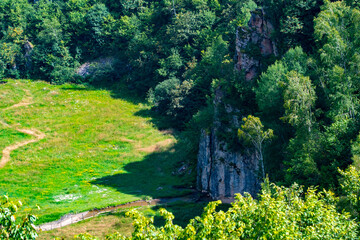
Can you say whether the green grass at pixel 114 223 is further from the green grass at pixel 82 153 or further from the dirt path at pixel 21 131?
the dirt path at pixel 21 131

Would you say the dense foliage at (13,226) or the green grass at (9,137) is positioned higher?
the dense foliage at (13,226)

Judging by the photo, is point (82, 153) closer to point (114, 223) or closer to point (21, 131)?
point (21, 131)

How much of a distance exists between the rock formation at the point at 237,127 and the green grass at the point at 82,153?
31.5ft

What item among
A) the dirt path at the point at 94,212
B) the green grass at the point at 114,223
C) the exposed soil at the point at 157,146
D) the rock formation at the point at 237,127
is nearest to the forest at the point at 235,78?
the rock formation at the point at 237,127

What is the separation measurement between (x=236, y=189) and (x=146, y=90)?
6671 cm

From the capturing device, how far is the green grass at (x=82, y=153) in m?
75.4

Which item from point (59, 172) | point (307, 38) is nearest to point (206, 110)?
point (307, 38)

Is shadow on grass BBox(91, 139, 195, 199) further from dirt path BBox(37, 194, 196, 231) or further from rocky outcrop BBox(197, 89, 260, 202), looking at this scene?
rocky outcrop BBox(197, 89, 260, 202)

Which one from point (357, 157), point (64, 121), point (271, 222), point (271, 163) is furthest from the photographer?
point (64, 121)

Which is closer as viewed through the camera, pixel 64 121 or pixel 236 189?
pixel 236 189

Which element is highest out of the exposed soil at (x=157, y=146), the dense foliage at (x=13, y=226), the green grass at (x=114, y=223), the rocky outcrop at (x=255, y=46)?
the rocky outcrop at (x=255, y=46)

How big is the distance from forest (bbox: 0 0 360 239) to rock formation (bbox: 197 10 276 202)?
1.14 metres

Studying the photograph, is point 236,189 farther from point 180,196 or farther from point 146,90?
point 146,90

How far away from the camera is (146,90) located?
127062 mm
